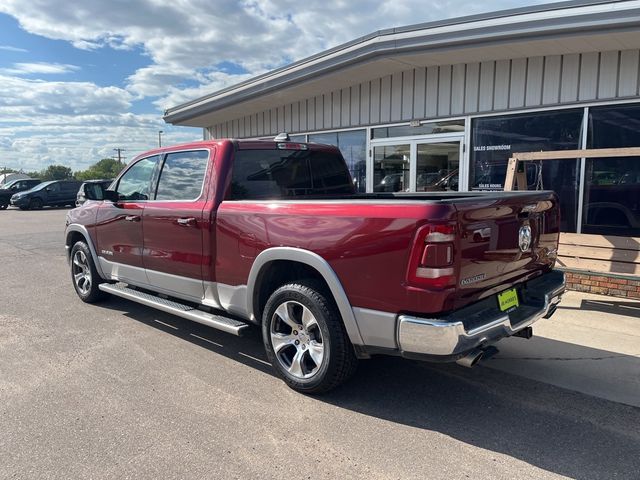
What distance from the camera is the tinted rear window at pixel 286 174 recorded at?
4.43 m

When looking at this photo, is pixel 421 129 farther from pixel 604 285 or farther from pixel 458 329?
pixel 458 329

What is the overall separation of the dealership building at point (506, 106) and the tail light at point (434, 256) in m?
3.90

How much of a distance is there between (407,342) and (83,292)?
505cm

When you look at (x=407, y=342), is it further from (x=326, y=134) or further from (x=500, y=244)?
(x=326, y=134)

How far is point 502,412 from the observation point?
11.3 feet

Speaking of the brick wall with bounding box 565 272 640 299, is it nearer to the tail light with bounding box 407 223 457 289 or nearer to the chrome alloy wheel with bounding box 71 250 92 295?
the tail light with bounding box 407 223 457 289

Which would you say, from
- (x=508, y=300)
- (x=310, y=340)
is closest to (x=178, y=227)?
(x=310, y=340)

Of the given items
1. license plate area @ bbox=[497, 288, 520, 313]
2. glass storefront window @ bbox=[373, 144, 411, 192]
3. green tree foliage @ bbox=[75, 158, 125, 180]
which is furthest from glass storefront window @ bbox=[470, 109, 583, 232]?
green tree foliage @ bbox=[75, 158, 125, 180]

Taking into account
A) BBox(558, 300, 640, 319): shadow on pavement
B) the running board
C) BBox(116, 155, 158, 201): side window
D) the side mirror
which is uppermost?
BBox(116, 155, 158, 201): side window

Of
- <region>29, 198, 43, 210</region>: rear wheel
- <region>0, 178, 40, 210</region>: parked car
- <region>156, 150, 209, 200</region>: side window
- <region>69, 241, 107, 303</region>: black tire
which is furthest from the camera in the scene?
<region>0, 178, 40, 210</region>: parked car

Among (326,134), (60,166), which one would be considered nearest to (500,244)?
(326,134)

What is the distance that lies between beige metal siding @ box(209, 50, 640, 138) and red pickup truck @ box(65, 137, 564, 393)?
11.8 feet

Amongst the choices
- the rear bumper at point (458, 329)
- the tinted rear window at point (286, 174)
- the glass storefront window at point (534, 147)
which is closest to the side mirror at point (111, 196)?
the tinted rear window at point (286, 174)

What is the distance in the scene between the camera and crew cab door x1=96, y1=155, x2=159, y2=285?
5.19 metres
